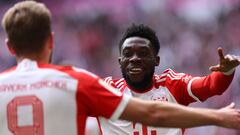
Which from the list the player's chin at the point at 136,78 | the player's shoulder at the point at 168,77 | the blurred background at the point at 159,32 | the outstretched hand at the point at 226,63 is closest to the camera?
the outstretched hand at the point at 226,63

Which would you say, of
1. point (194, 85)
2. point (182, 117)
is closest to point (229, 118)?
point (182, 117)

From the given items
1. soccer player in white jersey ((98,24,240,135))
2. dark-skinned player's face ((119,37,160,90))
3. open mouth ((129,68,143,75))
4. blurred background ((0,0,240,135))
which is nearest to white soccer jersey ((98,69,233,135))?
soccer player in white jersey ((98,24,240,135))

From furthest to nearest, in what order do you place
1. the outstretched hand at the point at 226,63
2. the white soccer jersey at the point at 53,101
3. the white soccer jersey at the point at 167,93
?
1. the white soccer jersey at the point at 167,93
2. the outstretched hand at the point at 226,63
3. the white soccer jersey at the point at 53,101

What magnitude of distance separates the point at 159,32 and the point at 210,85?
416 cm

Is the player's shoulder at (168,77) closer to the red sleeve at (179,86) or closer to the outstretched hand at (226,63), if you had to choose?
the red sleeve at (179,86)

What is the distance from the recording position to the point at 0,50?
980 centimetres

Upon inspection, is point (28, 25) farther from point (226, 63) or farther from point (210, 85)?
point (210, 85)

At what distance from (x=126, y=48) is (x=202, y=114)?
224cm

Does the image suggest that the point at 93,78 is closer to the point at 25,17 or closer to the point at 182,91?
the point at 25,17

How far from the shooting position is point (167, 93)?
5.40 meters

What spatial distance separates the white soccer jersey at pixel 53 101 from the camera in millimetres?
3189

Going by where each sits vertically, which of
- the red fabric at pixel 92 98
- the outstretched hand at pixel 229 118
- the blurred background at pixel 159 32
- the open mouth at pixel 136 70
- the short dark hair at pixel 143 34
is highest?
the blurred background at pixel 159 32

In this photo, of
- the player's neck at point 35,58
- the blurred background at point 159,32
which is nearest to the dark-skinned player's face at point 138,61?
the player's neck at point 35,58

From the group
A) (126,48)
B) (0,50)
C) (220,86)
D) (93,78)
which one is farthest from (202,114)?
(0,50)
